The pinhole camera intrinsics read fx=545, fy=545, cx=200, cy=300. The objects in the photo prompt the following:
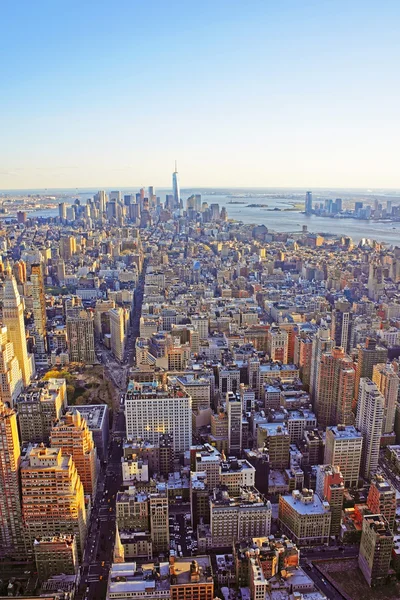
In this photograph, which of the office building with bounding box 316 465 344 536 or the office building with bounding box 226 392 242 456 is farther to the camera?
the office building with bounding box 226 392 242 456

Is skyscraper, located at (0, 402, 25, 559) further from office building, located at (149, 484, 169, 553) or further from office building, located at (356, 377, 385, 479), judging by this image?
office building, located at (356, 377, 385, 479)

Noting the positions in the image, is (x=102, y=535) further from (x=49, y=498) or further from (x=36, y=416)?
(x=36, y=416)

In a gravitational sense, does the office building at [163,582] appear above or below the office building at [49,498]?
below

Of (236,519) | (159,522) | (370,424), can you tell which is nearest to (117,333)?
(370,424)

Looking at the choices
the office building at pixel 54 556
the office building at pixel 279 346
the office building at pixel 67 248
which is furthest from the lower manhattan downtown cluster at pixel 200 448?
the office building at pixel 67 248

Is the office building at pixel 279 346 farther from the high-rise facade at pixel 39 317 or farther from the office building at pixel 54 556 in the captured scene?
the office building at pixel 54 556

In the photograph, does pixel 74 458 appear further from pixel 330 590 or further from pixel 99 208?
pixel 99 208

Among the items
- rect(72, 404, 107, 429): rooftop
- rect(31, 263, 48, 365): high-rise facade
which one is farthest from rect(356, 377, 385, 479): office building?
rect(31, 263, 48, 365): high-rise facade
